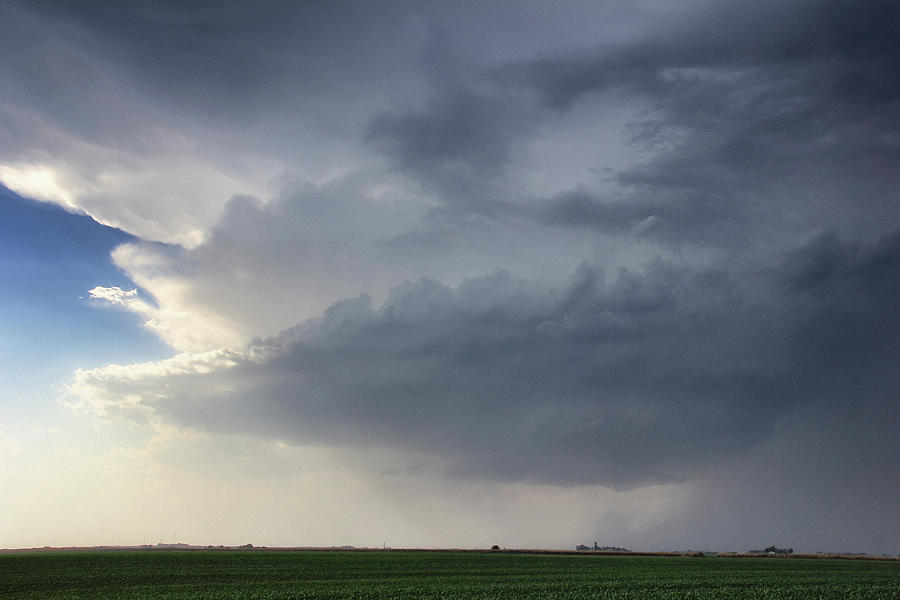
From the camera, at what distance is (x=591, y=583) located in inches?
2074

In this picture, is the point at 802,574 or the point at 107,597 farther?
the point at 802,574

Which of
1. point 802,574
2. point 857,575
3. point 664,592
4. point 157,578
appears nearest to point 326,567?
point 157,578

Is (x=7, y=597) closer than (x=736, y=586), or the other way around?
(x=7, y=597)

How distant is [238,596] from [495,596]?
1850 centimetres

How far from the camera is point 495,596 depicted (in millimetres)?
41562

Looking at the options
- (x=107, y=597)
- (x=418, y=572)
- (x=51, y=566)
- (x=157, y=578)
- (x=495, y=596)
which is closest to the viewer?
(x=495, y=596)

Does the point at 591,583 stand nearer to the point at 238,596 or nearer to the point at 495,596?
the point at 495,596

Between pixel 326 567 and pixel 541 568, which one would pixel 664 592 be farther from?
pixel 326 567

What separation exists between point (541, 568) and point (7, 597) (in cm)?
5312

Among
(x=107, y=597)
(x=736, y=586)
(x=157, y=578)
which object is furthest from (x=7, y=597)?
(x=736, y=586)

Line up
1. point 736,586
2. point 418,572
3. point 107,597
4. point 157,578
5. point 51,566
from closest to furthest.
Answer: point 107,597, point 736,586, point 157,578, point 418,572, point 51,566

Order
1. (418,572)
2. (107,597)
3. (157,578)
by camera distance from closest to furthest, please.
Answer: (107,597) → (157,578) → (418,572)

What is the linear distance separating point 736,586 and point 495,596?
24222mm

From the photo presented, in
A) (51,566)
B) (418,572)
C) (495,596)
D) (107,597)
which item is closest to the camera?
(495,596)
